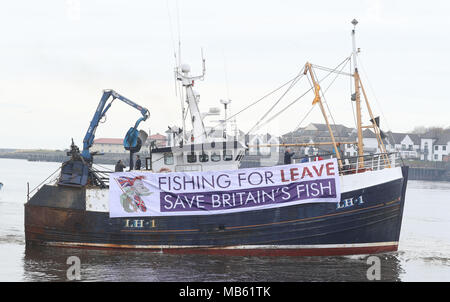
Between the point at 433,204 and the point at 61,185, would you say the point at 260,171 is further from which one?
the point at 433,204

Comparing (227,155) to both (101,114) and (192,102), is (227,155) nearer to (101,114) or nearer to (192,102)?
(192,102)

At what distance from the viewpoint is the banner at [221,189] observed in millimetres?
19891

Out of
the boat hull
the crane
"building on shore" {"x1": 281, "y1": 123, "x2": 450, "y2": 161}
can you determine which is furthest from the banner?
"building on shore" {"x1": 281, "y1": 123, "x2": 450, "y2": 161}

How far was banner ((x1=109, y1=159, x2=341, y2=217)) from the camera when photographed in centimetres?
1989

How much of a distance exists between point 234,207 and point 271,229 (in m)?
1.57

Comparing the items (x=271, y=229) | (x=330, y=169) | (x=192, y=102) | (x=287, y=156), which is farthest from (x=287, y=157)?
(x=192, y=102)

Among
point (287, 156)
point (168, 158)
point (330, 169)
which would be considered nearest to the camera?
point (330, 169)

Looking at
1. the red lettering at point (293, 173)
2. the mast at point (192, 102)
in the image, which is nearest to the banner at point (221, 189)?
the red lettering at point (293, 173)

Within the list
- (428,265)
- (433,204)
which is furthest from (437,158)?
(428,265)

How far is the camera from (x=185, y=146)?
2233 centimetres

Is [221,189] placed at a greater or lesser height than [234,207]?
greater

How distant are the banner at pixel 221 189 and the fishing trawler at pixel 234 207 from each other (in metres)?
0.04

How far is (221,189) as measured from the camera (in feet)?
66.8
